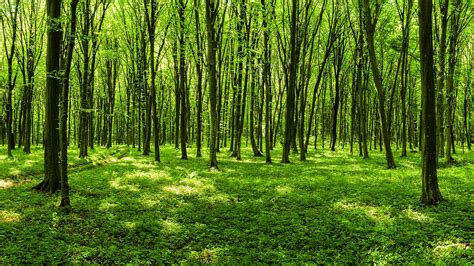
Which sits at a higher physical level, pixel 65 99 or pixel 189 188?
pixel 65 99

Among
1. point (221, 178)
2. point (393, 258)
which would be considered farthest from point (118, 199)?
point (393, 258)

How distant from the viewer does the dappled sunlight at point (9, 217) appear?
9.26 metres

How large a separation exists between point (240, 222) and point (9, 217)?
22.4 ft

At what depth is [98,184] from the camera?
48.3ft

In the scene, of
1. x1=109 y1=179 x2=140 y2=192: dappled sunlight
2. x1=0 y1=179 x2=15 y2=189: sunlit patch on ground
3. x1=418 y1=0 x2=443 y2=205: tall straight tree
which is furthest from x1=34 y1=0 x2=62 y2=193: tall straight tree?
x1=418 y1=0 x2=443 y2=205: tall straight tree

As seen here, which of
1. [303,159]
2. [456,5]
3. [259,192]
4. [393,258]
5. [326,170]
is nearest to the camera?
[393,258]

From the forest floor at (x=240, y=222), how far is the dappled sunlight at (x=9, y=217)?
0.03 m

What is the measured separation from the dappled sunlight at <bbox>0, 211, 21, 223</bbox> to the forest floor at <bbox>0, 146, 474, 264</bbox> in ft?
0.09

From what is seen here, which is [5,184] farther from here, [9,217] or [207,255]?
[207,255]

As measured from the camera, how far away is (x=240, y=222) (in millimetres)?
9969

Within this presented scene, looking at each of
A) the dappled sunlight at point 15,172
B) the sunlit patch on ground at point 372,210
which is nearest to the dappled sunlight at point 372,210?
the sunlit patch on ground at point 372,210

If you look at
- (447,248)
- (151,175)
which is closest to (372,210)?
(447,248)

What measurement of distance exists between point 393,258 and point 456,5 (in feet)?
65.3

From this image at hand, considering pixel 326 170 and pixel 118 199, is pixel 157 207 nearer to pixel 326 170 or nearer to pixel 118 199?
pixel 118 199
